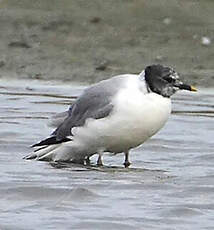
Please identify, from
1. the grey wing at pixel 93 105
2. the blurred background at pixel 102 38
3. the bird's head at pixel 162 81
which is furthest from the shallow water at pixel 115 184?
the blurred background at pixel 102 38

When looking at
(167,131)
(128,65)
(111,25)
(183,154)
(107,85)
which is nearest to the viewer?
(107,85)

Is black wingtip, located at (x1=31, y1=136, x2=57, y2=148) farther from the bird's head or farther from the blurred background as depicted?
the blurred background

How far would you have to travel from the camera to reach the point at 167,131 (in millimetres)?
11422

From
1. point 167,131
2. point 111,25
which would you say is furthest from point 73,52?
point 167,131

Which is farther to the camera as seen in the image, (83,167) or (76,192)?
(83,167)

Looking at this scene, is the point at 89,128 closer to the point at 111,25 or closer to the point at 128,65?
the point at 128,65

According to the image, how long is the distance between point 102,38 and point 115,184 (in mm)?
7498

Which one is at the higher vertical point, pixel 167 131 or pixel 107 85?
pixel 107 85

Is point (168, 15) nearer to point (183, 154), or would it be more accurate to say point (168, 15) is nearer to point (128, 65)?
point (128, 65)

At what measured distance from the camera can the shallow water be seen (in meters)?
7.82

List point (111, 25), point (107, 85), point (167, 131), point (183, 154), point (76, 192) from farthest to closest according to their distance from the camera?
point (111, 25) < point (167, 131) < point (183, 154) < point (107, 85) < point (76, 192)

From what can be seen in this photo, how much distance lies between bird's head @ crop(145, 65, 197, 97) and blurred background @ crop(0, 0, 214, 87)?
4.57 metres

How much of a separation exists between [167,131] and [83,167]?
187 centimetres

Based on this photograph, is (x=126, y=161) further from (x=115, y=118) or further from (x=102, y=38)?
(x=102, y=38)
